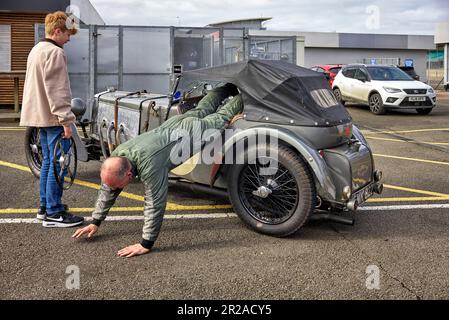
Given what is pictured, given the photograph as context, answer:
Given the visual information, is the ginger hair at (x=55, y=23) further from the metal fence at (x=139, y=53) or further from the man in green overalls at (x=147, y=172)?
the metal fence at (x=139, y=53)

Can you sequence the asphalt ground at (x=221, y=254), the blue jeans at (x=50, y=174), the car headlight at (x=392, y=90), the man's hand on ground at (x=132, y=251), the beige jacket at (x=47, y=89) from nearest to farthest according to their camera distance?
the asphalt ground at (x=221, y=254), the man's hand on ground at (x=132, y=251), the beige jacket at (x=47, y=89), the blue jeans at (x=50, y=174), the car headlight at (x=392, y=90)

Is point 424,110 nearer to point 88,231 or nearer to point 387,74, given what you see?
point 387,74

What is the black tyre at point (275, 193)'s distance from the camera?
408 cm

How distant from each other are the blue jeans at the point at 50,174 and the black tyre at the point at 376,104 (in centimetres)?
1227

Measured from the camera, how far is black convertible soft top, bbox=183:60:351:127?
14.3ft

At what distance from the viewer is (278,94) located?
174 inches

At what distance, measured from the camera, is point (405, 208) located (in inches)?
208

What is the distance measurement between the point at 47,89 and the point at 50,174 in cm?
79

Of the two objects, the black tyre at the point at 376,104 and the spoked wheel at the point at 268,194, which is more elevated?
the black tyre at the point at 376,104

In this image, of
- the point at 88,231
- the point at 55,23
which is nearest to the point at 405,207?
the point at 88,231

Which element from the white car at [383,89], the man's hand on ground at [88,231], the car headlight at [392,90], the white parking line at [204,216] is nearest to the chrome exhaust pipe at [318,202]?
the white parking line at [204,216]

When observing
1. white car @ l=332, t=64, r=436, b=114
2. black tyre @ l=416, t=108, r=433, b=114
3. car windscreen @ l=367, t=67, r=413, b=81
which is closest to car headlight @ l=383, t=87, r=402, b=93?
white car @ l=332, t=64, r=436, b=114

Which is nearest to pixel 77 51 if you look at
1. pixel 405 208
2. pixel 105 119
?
pixel 105 119

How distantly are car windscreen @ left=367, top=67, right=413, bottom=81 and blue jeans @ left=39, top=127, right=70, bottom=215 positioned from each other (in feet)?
42.4
